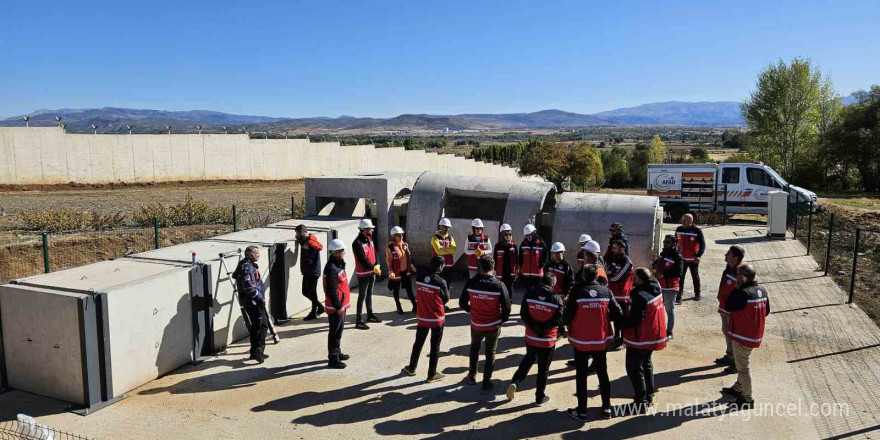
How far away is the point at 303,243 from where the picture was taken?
424 inches

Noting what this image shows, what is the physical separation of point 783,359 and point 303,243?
7.96 metres

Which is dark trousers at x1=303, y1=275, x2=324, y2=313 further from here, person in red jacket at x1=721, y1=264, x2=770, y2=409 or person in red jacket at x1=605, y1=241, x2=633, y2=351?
person in red jacket at x1=721, y1=264, x2=770, y2=409

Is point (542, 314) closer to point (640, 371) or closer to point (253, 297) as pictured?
point (640, 371)

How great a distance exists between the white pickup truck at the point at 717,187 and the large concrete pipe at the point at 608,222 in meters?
12.2

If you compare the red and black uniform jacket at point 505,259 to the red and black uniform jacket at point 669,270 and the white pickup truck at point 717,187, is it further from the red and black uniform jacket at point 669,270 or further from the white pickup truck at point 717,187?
the white pickup truck at point 717,187

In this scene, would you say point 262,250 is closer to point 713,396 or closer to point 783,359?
point 713,396

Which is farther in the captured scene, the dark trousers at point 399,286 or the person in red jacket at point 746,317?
the dark trousers at point 399,286

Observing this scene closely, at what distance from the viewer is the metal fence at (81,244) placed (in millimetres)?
14969

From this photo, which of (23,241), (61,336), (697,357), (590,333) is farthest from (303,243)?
(23,241)

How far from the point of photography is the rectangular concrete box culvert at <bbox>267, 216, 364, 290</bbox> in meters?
11.4

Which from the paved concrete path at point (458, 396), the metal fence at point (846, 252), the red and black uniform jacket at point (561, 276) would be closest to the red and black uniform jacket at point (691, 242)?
the paved concrete path at point (458, 396)

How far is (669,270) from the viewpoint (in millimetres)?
9688

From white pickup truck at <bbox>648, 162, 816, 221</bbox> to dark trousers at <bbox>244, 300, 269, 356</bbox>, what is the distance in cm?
2023

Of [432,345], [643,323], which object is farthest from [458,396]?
[643,323]
